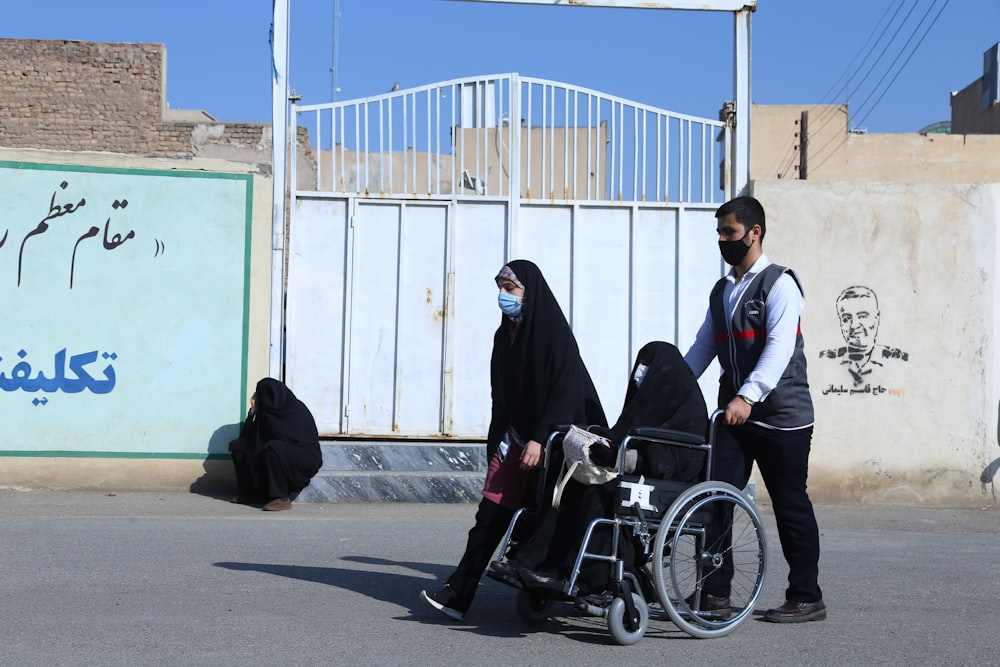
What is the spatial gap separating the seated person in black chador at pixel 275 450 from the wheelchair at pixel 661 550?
3.82 m

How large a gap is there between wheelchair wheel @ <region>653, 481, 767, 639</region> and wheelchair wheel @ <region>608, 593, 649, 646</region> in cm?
11

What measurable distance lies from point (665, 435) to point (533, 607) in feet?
3.03

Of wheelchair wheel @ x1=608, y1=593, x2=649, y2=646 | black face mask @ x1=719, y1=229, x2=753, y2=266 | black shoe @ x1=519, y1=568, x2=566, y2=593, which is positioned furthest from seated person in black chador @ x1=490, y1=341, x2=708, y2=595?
black face mask @ x1=719, y1=229, x2=753, y2=266

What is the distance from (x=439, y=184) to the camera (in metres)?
→ 9.02

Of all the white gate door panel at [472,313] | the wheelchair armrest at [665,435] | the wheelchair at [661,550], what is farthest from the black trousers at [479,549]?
the white gate door panel at [472,313]

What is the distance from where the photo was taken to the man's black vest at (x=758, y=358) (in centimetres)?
466

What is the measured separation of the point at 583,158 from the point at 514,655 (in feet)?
19.0

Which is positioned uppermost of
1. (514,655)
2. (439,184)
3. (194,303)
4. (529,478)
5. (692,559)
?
(439,184)

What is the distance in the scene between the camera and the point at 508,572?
4.36 meters

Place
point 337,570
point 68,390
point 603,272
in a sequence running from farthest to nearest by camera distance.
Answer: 1. point 603,272
2. point 68,390
3. point 337,570

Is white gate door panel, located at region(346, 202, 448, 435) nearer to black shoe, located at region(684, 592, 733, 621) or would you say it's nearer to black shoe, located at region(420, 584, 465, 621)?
black shoe, located at region(420, 584, 465, 621)

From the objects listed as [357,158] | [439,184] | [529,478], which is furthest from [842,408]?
[529,478]

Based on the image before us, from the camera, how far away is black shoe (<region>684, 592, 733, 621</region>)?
456cm

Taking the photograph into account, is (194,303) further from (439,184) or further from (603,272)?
(603,272)
